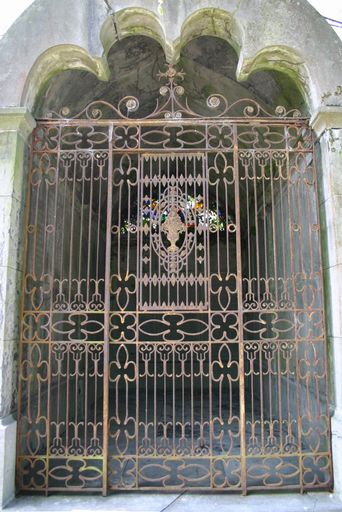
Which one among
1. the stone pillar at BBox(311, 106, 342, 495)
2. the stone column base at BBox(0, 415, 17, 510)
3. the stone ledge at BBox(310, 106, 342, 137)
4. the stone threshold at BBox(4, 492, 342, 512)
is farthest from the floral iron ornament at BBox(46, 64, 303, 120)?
the stone threshold at BBox(4, 492, 342, 512)

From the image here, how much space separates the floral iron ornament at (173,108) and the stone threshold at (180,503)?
3694mm

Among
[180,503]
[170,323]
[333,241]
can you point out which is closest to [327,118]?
[333,241]

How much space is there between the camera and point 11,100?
4.43m

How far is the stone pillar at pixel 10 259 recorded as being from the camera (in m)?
3.98

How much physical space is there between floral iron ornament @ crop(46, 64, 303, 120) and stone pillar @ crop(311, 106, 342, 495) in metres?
0.44

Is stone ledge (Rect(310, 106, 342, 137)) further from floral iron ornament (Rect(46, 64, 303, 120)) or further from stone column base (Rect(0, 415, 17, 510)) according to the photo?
stone column base (Rect(0, 415, 17, 510))

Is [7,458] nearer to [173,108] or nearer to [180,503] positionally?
[180,503]

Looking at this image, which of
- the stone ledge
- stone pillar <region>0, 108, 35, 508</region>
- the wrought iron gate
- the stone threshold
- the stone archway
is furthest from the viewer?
the stone archway

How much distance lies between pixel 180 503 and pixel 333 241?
2.83 m

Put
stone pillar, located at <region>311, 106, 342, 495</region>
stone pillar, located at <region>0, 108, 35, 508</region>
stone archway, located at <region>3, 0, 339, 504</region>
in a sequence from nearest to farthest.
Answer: stone pillar, located at <region>0, 108, 35, 508</region> → stone pillar, located at <region>311, 106, 342, 495</region> → stone archway, located at <region>3, 0, 339, 504</region>

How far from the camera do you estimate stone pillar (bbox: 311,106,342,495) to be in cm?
411

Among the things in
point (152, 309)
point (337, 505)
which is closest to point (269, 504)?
point (337, 505)

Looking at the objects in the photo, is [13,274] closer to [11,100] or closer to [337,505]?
[11,100]

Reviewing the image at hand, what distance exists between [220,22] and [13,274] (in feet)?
11.4
